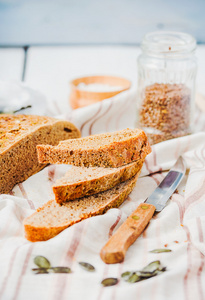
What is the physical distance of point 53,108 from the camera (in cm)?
438

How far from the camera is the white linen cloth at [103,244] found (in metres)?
1.83

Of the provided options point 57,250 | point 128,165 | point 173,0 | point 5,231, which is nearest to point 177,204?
point 128,165

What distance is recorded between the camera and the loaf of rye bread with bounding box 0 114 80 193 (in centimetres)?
283

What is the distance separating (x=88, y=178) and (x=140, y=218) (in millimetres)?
446

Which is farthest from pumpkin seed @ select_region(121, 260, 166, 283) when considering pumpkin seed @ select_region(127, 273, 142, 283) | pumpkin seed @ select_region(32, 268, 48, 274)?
pumpkin seed @ select_region(32, 268, 48, 274)

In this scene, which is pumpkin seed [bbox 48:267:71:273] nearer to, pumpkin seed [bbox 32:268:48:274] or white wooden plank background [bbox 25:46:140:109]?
pumpkin seed [bbox 32:268:48:274]

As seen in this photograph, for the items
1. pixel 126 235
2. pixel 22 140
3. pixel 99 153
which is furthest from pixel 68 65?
pixel 126 235

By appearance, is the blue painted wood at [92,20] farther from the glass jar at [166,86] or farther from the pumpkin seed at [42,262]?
the pumpkin seed at [42,262]

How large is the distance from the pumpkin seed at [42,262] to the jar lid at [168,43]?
2215 millimetres

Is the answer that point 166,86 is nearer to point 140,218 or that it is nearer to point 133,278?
point 140,218

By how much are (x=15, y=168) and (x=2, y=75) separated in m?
2.70

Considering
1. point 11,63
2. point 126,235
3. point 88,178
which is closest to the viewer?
point 126,235

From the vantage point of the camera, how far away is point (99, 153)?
2.65 meters

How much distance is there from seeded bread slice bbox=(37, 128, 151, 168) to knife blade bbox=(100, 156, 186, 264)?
0.97ft
